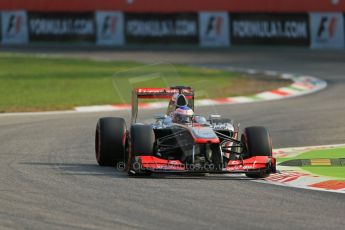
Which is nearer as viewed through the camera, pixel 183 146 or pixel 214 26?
pixel 183 146

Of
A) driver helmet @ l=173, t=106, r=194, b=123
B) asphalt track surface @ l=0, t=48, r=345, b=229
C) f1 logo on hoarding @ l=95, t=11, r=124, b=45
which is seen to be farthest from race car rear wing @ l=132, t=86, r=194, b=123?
f1 logo on hoarding @ l=95, t=11, r=124, b=45

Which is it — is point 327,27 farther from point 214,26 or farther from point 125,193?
point 125,193

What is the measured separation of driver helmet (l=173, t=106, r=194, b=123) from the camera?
1379 cm

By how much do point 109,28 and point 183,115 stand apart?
2967cm

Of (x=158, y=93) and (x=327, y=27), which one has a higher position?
(x=327, y=27)

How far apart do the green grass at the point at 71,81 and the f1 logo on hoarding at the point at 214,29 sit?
7.24m

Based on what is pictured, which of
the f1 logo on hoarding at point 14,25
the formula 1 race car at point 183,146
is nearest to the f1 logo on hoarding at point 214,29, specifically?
the f1 logo on hoarding at point 14,25

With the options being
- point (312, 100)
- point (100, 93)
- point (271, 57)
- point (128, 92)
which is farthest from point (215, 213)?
point (271, 57)

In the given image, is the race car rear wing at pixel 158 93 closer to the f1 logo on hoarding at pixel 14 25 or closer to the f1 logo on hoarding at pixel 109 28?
the f1 logo on hoarding at pixel 109 28

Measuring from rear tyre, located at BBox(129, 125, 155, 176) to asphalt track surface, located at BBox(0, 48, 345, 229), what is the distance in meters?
0.19

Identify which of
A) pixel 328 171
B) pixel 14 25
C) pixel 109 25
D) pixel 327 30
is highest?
pixel 14 25

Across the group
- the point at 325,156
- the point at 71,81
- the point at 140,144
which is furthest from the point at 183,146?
the point at 71,81

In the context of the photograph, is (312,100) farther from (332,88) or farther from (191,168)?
(191,168)

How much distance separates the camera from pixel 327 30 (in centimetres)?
4047
